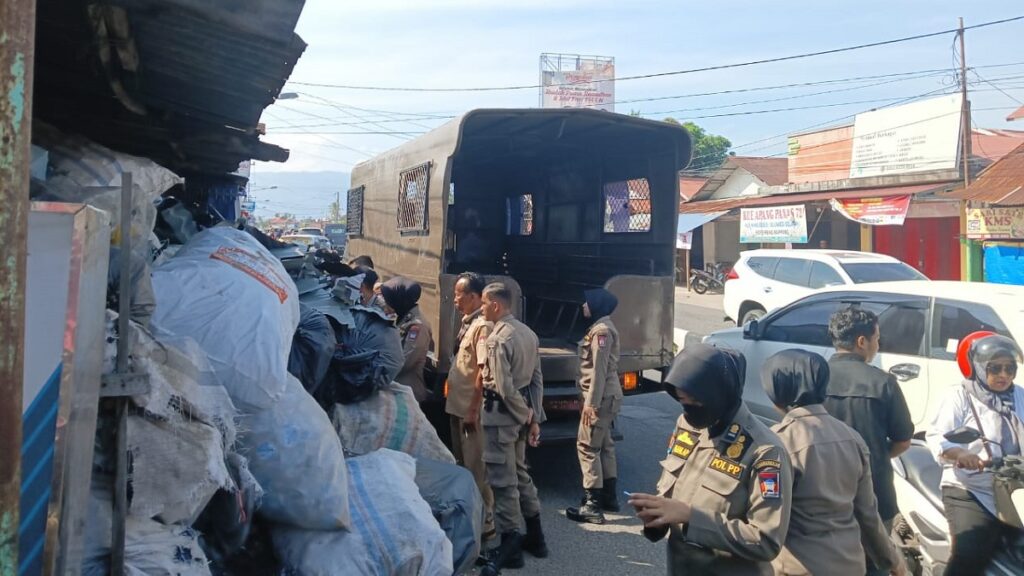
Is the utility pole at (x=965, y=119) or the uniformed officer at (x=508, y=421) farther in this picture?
the utility pole at (x=965, y=119)

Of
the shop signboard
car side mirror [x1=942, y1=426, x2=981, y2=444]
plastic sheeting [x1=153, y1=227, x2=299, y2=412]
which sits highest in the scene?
the shop signboard

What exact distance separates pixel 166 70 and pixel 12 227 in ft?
9.78

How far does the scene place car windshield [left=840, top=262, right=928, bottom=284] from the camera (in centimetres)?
1095

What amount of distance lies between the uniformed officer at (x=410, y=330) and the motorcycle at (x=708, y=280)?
63.6ft

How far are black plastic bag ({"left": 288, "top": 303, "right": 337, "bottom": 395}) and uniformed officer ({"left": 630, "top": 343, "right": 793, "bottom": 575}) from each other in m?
1.46

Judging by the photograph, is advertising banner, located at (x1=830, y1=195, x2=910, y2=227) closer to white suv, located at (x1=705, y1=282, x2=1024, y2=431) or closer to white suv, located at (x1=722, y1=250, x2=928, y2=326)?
white suv, located at (x1=722, y1=250, x2=928, y2=326)

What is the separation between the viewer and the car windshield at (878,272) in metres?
11.0

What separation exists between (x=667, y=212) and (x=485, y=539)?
10.2 ft

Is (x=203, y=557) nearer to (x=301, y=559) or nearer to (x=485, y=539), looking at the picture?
(x=301, y=559)

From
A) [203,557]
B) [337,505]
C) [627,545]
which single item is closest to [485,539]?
[627,545]

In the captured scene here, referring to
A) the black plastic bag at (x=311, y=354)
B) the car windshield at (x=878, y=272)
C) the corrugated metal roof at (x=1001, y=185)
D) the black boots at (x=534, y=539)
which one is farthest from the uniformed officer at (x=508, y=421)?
the corrugated metal roof at (x=1001, y=185)

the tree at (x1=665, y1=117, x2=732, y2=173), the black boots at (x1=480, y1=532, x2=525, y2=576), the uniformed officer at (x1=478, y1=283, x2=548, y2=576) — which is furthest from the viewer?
the tree at (x1=665, y1=117, x2=732, y2=173)

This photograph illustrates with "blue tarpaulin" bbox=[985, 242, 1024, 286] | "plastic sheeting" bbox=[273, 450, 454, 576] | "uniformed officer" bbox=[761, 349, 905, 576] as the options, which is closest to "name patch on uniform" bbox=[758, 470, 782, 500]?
"uniformed officer" bbox=[761, 349, 905, 576]

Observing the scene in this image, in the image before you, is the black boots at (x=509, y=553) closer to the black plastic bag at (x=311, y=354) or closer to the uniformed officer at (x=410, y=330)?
the uniformed officer at (x=410, y=330)
